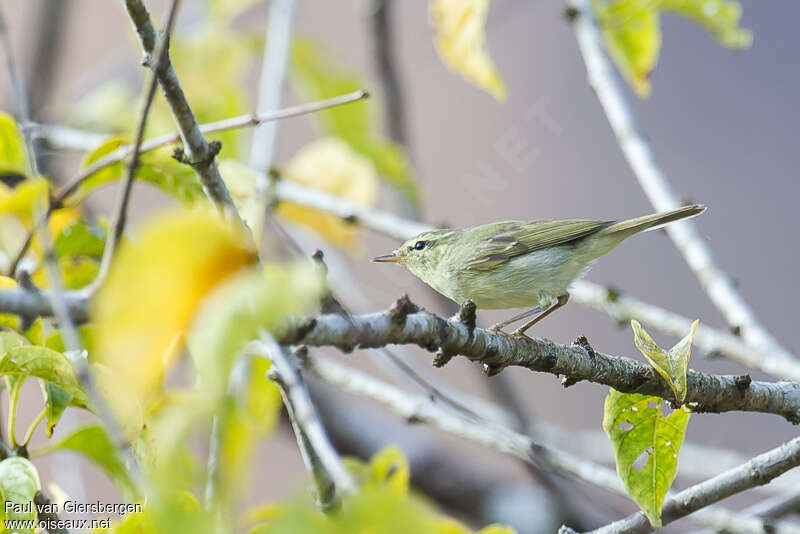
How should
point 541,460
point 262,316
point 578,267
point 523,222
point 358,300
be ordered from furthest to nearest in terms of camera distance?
point 358,300
point 523,222
point 578,267
point 541,460
point 262,316

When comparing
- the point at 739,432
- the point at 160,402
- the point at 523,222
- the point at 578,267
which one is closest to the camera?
the point at 160,402

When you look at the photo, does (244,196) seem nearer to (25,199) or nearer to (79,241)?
(79,241)

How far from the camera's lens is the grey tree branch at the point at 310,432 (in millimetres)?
953

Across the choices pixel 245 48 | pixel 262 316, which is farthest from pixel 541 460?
Answer: pixel 245 48

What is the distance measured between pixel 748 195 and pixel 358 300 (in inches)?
106

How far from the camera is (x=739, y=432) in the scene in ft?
16.1

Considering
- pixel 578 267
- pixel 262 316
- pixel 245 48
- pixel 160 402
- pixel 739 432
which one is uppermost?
pixel 245 48

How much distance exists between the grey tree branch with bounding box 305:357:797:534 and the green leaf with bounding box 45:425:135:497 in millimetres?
546

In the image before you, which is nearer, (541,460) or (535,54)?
(541,460)

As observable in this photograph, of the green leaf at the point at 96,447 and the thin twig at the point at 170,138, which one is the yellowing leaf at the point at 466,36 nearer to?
the thin twig at the point at 170,138

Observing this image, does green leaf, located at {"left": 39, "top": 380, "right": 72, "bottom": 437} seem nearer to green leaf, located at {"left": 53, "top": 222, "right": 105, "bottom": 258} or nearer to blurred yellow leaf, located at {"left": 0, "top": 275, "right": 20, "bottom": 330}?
blurred yellow leaf, located at {"left": 0, "top": 275, "right": 20, "bottom": 330}

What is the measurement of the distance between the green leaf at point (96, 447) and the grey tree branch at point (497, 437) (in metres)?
0.55

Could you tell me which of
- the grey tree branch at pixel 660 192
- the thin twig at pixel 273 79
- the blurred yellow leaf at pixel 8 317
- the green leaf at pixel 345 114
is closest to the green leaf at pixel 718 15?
the grey tree branch at pixel 660 192

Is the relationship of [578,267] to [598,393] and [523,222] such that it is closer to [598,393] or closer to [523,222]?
[523,222]
